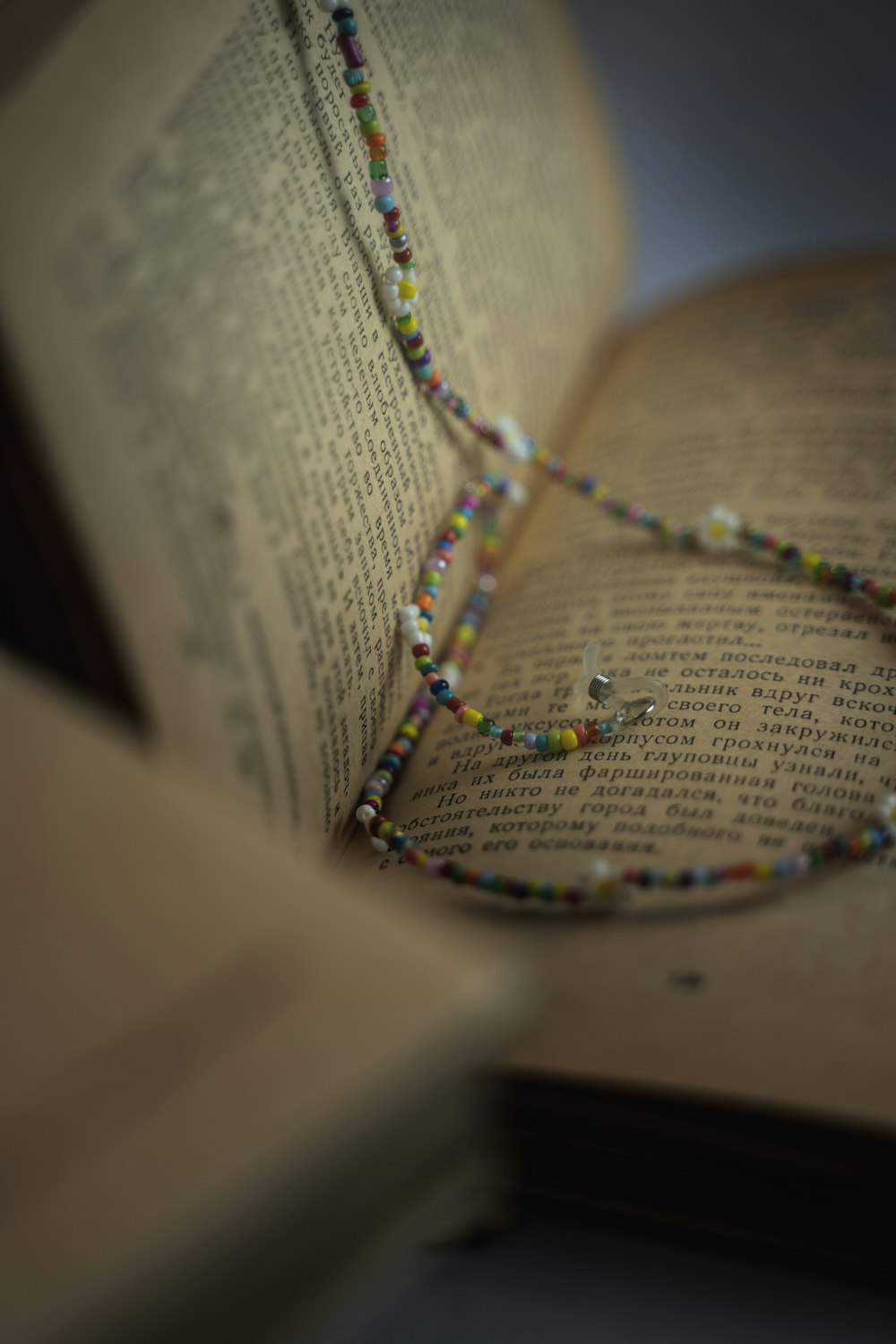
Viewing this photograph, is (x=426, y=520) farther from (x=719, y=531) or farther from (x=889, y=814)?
(x=889, y=814)

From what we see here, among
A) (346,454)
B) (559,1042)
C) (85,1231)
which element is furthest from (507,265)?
(85,1231)

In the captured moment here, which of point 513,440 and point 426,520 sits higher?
point 513,440

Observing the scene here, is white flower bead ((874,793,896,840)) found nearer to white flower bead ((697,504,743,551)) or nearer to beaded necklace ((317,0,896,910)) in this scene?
beaded necklace ((317,0,896,910))

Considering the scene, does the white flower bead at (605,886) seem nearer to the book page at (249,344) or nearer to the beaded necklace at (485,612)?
the beaded necklace at (485,612)

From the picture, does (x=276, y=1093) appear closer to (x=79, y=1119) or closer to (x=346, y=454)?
(x=79, y=1119)

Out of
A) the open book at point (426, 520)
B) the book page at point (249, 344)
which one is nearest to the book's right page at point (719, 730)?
the open book at point (426, 520)

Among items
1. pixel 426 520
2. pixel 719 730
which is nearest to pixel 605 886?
pixel 719 730
